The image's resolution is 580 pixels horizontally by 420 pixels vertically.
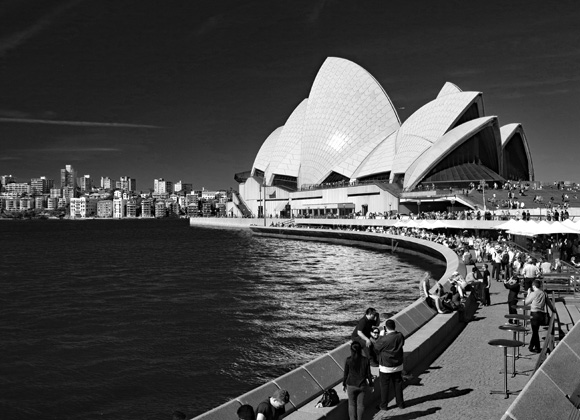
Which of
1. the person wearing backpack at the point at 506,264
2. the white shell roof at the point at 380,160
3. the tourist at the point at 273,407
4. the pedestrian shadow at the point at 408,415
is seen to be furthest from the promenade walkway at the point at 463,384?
the white shell roof at the point at 380,160

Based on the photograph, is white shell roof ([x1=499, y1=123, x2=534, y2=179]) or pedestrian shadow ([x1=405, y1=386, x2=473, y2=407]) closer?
pedestrian shadow ([x1=405, y1=386, x2=473, y2=407])

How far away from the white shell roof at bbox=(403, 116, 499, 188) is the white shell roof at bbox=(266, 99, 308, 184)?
106 feet

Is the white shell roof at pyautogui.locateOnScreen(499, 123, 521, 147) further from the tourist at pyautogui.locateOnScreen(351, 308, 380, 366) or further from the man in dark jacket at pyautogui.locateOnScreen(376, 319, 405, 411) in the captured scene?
the man in dark jacket at pyautogui.locateOnScreen(376, 319, 405, 411)

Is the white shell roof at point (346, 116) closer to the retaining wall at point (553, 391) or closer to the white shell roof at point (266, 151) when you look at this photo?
the white shell roof at point (266, 151)

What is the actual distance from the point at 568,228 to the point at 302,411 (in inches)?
621

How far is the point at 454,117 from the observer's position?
5819 cm

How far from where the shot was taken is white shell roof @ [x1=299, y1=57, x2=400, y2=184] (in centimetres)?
7100

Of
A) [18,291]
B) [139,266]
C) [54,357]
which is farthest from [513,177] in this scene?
[54,357]

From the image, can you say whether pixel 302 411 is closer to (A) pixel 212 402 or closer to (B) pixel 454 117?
(A) pixel 212 402

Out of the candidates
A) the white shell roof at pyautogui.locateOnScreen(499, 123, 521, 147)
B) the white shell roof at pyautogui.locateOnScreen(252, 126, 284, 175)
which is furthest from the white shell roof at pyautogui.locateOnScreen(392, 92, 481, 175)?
the white shell roof at pyautogui.locateOnScreen(252, 126, 284, 175)

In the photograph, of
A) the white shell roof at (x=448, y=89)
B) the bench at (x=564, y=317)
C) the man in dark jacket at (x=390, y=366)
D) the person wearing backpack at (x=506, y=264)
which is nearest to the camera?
the man in dark jacket at (x=390, y=366)

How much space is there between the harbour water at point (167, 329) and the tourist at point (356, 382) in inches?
155

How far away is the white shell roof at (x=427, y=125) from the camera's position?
2298 inches

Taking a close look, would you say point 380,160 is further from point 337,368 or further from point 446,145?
point 337,368
